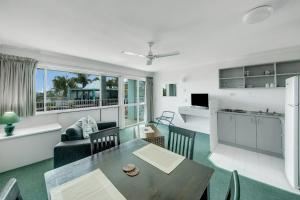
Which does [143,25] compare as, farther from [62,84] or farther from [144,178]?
[62,84]

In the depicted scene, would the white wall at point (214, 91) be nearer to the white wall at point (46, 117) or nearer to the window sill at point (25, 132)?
the white wall at point (46, 117)

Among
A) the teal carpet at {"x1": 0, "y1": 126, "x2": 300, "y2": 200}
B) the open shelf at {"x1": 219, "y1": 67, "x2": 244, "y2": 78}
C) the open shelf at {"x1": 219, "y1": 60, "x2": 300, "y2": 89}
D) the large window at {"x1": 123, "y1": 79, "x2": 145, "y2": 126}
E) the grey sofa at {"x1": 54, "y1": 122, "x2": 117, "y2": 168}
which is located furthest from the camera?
the large window at {"x1": 123, "y1": 79, "x2": 145, "y2": 126}

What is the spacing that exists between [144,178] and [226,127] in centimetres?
329

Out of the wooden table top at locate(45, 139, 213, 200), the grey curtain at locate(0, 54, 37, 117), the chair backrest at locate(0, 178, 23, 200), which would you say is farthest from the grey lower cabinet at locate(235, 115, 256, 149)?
the grey curtain at locate(0, 54, 37, 117)

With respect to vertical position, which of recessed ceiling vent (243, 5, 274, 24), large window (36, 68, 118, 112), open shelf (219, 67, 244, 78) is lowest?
large window (36, 68, 118, 112)

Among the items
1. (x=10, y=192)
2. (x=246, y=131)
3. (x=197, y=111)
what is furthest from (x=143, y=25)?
(x=246, y=131)

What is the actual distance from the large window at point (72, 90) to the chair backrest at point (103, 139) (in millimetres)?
2522

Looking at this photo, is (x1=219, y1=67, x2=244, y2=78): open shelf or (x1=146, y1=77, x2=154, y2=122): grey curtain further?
(x1=146, y1=77, x2=154, y2=122): grey curtain

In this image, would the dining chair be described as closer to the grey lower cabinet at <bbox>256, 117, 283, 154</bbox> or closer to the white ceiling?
the grey lower cabinet at <bbox>256, 117, 283, 154</bbox>

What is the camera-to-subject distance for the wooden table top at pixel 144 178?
94 centimetres

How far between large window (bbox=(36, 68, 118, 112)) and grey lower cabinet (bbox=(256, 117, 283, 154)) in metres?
4.29

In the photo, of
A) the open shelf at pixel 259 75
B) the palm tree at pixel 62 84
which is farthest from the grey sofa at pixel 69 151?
the open shelf at pixel 259 75

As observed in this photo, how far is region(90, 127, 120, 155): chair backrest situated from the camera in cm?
168

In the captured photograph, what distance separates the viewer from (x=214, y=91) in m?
4.25
